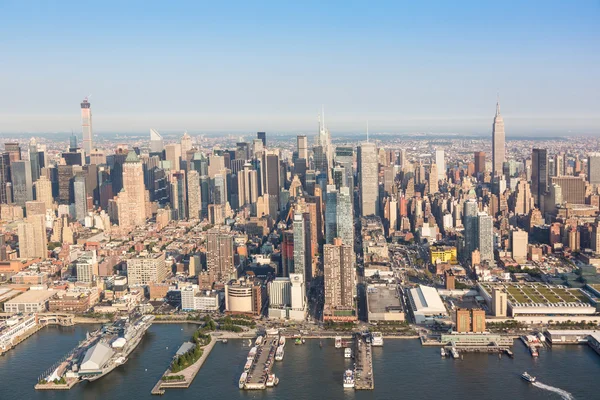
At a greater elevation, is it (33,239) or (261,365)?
(33,239)

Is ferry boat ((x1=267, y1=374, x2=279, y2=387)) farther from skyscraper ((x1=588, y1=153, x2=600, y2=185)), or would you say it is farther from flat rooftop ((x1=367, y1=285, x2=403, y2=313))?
skyscraper ((x1=588, y1=153, x2=600, y2=185))

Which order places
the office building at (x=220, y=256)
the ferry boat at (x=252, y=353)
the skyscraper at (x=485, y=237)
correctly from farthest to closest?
the skyscraper at (x=485, y=237) → the office building at (x=220, y=256) → the ferry boat at (x=252, y=353)

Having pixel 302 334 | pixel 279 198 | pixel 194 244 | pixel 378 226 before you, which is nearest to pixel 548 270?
pixel 378 226

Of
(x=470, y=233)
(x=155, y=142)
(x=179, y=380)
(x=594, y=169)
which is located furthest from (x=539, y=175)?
(x=155, y=142)

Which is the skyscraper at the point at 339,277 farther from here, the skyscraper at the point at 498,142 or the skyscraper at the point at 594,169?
the skyscraper at the point at 498,142

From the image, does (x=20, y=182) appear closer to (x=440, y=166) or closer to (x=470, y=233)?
(x=470, y=233)

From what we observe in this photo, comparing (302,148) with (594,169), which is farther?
(302,148)

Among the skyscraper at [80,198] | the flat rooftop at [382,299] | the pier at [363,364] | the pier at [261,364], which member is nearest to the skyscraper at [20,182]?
the skyscraper at [80,198]
